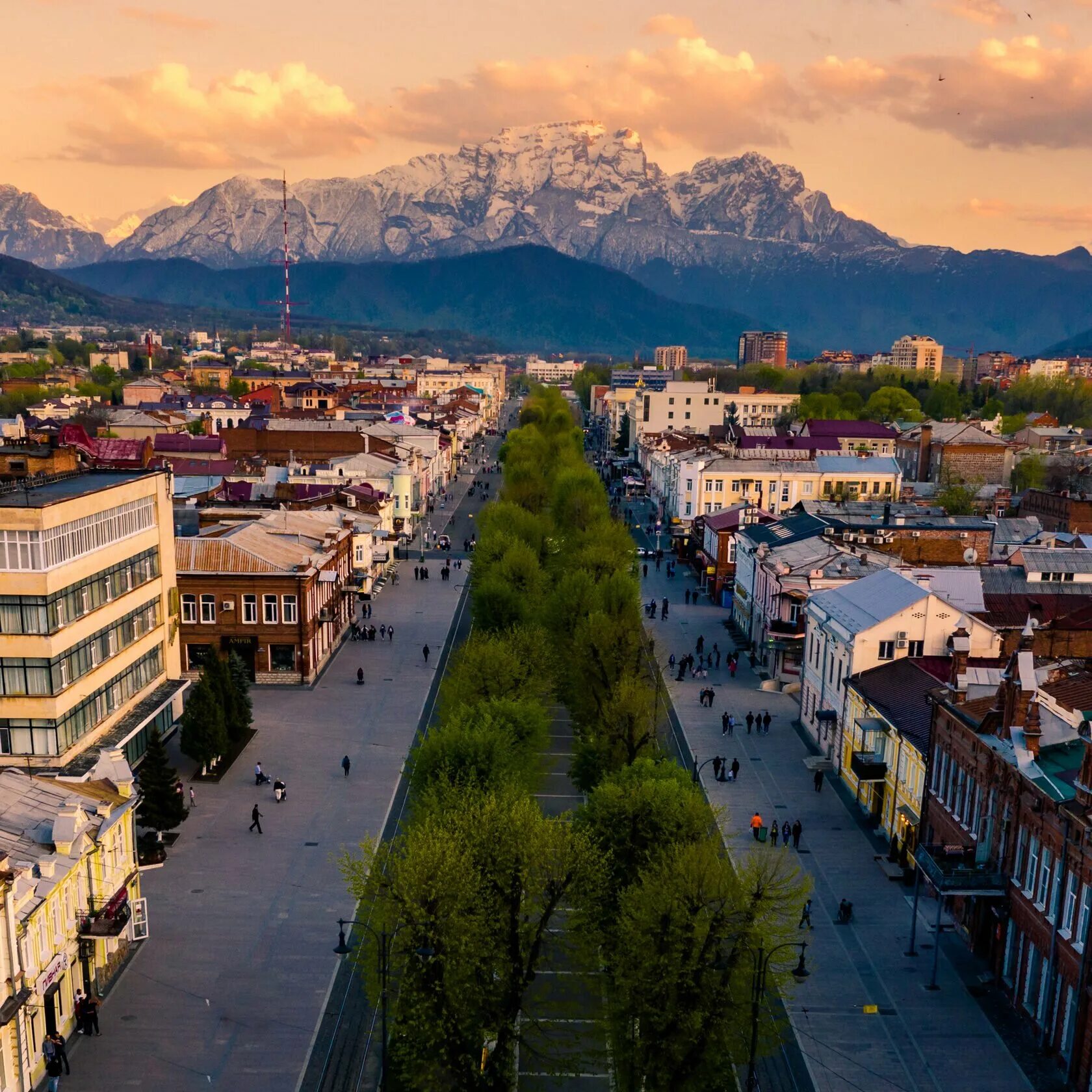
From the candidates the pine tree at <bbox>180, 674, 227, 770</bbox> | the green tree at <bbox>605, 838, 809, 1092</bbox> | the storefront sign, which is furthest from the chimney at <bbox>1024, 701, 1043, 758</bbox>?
the pine tree at <bbox>180, 674, 227, 770</bbox>

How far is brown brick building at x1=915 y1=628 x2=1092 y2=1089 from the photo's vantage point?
28.6 meters

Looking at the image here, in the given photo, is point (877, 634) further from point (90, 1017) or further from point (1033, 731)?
point (90, 1017)

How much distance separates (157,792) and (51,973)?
1374 centimetres

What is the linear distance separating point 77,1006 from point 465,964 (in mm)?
12295

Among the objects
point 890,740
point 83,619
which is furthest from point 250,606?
point 890,740

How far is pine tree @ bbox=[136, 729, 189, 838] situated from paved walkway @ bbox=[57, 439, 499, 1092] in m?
1.29

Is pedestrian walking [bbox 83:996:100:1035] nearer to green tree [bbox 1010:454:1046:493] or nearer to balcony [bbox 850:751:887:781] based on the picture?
balcony [bbox 850:751:887:781]

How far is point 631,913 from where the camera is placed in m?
28.0

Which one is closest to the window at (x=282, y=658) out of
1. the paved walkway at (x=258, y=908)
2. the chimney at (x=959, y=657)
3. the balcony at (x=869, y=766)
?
the paved walkway at (x=258, y=908)

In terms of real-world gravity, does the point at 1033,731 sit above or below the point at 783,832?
above

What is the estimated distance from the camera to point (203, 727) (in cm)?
4844

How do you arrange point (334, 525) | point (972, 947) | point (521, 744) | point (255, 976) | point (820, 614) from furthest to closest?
1. point (334, 525)
2. point (820, 614)
3. point (521, 744)
4. point (972, 947)
5. point (255, 976)

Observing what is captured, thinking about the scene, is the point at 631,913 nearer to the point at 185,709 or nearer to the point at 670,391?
the point at 185,709

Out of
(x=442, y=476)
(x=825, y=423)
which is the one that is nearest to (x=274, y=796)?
(x=442, y=476)
